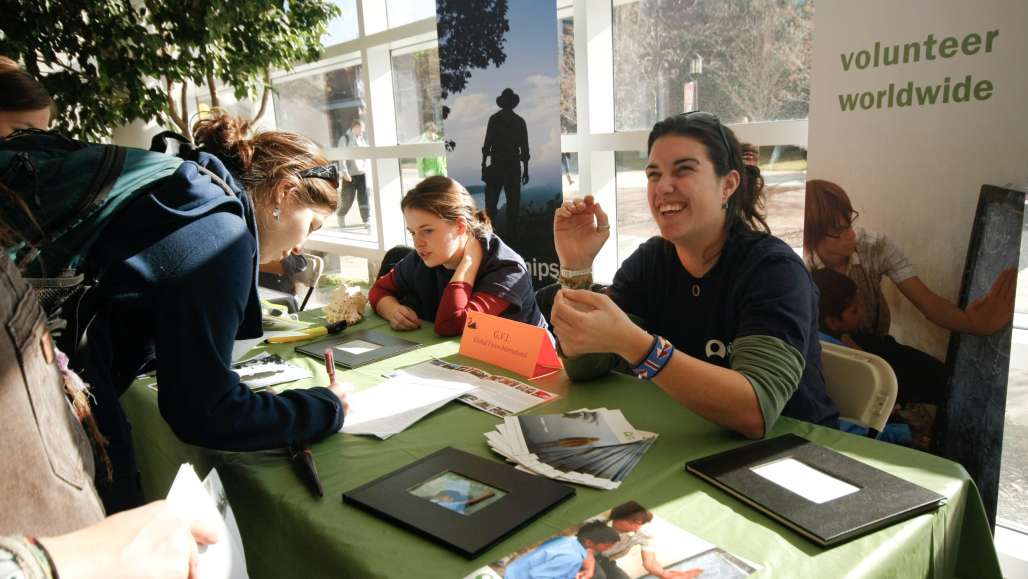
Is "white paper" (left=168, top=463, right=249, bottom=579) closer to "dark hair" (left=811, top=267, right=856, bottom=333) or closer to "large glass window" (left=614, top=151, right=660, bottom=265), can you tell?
"dark hair" (left=811, top=267, right=856, bottom=333)

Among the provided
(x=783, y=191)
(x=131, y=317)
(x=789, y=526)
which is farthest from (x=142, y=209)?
(x=783, y=191)

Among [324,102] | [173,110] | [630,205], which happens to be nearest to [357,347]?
[630,205]

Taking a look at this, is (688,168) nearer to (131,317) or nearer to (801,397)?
(801,397)

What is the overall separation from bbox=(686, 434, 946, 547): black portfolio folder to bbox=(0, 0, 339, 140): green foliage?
11.3 ft

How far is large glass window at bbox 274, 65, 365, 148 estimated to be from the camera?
A: 442cm

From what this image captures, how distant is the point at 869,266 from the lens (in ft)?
6.19

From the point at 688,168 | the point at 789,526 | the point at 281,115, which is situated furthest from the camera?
the point at 281,115

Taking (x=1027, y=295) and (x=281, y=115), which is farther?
(x=281, y=115)

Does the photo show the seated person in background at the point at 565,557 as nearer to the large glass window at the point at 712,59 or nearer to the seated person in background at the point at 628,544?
the seated person in background at the point at 628,544

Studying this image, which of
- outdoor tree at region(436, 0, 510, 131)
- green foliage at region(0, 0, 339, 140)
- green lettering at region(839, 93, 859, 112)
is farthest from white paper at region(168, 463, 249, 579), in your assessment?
green foliage at region(0, 0, 339, 140)

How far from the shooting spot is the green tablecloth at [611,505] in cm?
88

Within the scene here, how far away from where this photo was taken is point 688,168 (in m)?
1.58

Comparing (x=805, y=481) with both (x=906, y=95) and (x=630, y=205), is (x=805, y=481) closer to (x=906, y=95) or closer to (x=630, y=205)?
(x=906, y=95)

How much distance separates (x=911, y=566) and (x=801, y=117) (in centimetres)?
186
